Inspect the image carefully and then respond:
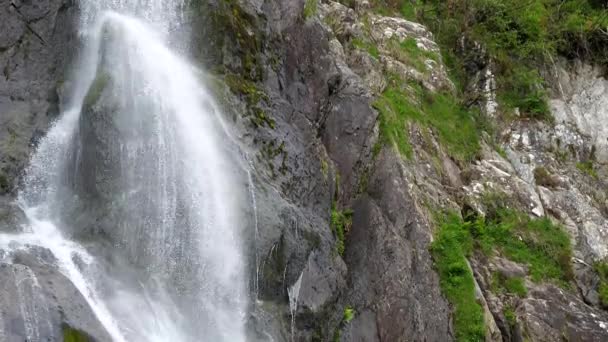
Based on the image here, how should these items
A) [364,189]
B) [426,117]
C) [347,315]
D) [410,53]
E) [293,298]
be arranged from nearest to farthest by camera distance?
[293,298] < [347,315] < [364,189] < [426,117] < [410,53]

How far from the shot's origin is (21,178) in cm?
905

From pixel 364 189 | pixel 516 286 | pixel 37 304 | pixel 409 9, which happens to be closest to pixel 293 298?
pixel 364 189

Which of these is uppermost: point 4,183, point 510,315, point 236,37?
point 236,37

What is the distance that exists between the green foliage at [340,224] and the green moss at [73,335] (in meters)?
5.29

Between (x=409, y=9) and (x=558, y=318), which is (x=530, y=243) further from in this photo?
(x=409, y=9)

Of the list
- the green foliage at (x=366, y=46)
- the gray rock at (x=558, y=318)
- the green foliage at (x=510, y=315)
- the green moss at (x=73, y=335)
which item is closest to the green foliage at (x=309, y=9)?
the green foliage at (x=366, y=46)

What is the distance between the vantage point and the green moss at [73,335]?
6715mm

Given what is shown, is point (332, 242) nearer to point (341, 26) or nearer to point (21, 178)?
point (21, 178)

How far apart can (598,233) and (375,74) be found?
7037mm

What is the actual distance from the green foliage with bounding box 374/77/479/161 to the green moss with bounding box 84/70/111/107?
19.6 ft

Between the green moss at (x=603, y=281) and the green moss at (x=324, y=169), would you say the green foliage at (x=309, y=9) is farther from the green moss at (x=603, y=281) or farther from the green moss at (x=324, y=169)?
the green moss at (x=603, y=281)

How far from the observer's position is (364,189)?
12.2m

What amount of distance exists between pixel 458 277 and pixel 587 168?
27.7 ft

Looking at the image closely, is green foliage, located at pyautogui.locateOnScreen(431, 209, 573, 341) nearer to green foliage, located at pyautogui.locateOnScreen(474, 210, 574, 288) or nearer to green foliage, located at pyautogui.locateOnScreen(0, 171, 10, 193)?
green foliage, located at pyautogui.locateOnScreen(474, 210, 574, 288)
